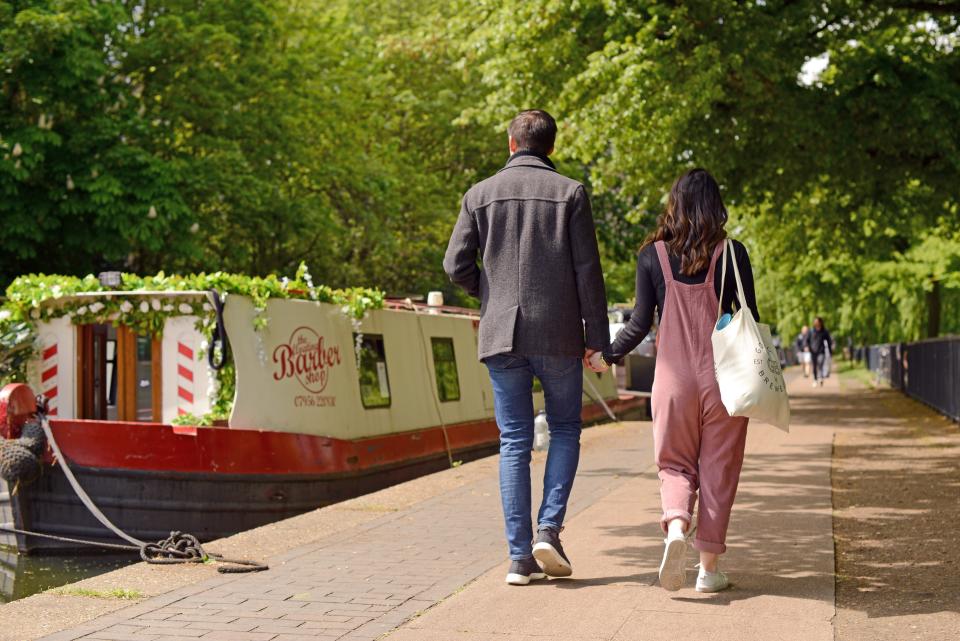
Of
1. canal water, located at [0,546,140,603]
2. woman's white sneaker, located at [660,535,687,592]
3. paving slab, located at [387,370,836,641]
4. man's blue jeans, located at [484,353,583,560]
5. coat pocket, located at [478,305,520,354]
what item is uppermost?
coat pocket, located at [478,305,520,354]

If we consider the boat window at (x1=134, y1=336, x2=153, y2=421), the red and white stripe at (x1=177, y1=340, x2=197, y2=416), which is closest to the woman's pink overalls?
the red and white stripe at (x1=177, y1=340, x2=197, y2=416)

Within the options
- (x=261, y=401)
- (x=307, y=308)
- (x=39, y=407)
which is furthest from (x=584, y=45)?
(x=39, y=407)

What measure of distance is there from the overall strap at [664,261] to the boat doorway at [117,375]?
725 centimetres

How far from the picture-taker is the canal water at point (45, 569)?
9.70 metres

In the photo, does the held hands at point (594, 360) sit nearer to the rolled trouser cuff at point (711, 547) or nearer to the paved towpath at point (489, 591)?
the rolled trouser cuff at point (711, 547)

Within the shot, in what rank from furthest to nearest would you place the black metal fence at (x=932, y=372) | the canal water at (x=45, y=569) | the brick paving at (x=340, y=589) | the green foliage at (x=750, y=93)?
the black metal fence at (x=932, y=372) → the green foliage at (x=750, y=93) → the canal water at (x=45, y=569) → the brick paving at (x=340, y=589)

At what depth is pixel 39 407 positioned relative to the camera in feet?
34.6

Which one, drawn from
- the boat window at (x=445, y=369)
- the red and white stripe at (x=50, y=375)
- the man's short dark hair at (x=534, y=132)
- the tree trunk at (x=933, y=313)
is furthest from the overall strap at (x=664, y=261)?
the tree trunk at (x=933, y=313)

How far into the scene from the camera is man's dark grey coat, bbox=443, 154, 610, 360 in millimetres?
5477

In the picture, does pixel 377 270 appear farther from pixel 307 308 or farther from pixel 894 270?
pixel 307 308

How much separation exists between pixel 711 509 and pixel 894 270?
22135 mm

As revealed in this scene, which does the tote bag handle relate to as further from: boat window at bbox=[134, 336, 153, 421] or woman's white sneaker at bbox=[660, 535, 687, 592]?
boat window at bbox=[134, 336, 153, 421]

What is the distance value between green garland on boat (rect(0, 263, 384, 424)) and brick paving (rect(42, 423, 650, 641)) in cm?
370

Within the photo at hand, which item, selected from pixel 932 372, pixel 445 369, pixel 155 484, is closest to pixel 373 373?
pixel 445 369
